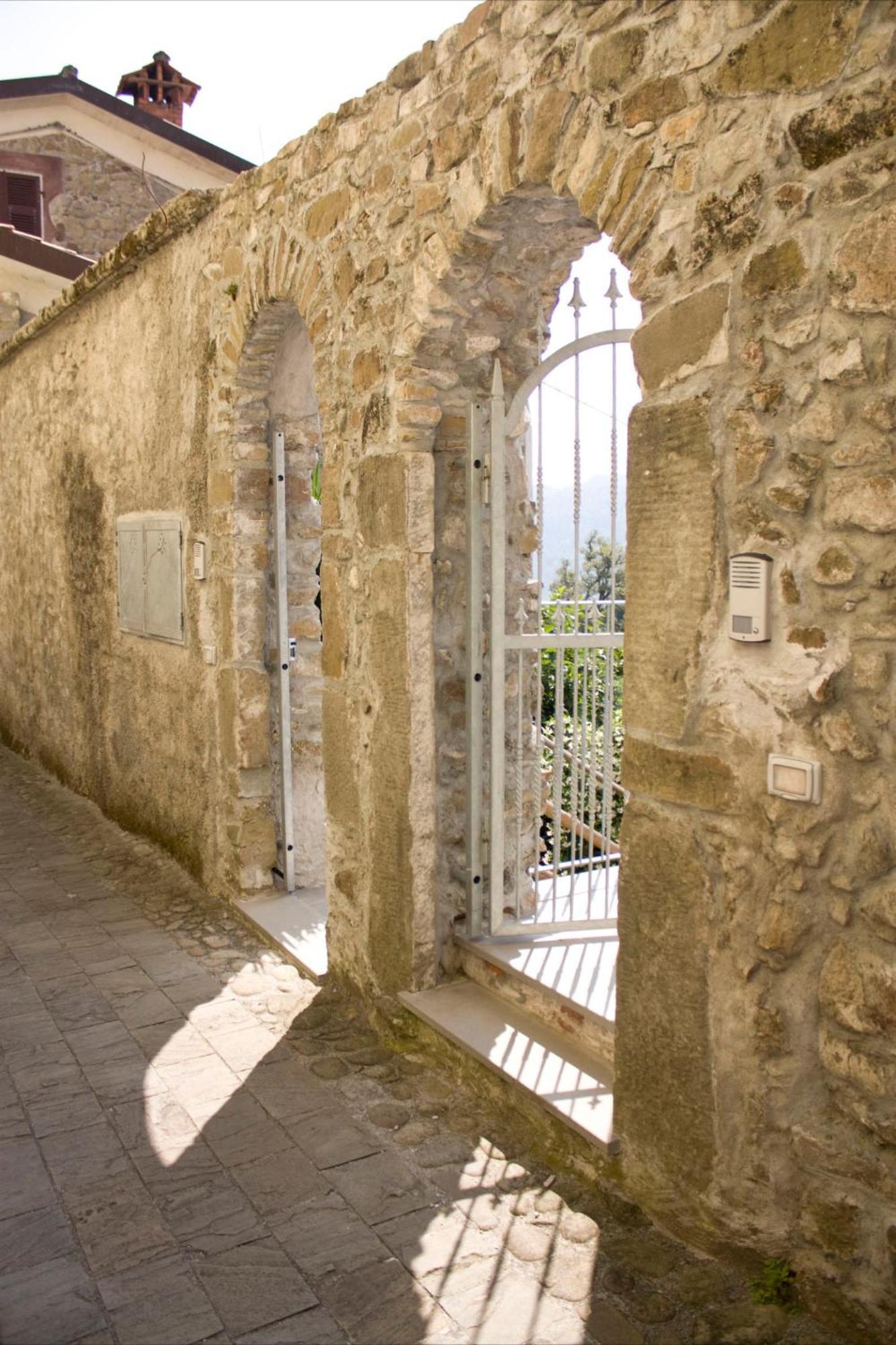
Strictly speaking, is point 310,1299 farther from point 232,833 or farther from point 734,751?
point 232,833

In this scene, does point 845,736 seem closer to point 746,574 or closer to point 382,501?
point 746,574

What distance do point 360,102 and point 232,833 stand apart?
3.09m

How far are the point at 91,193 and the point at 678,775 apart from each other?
12.2 metres

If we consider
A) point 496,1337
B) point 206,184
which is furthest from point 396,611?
point 206,184

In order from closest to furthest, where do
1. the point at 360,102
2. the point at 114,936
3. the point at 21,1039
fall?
the point at 360,102, the point at 21,1039, the point at 114,936

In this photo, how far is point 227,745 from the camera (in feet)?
16.7

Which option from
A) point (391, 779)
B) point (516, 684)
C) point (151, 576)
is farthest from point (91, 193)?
point (391, 779)

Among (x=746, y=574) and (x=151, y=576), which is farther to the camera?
(x=151, y=576)

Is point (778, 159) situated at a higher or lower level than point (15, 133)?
lower

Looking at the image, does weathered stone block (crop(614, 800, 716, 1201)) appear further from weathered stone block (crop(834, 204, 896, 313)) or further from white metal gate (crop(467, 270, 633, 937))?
weathered stone block (crop(834, 204, 896, 313))

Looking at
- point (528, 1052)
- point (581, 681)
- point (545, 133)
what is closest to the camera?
point (545, 133)

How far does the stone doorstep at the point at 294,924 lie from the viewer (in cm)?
441

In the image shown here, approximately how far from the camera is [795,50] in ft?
6.92

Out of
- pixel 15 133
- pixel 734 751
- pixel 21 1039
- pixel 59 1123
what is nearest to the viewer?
pixel 734 751
